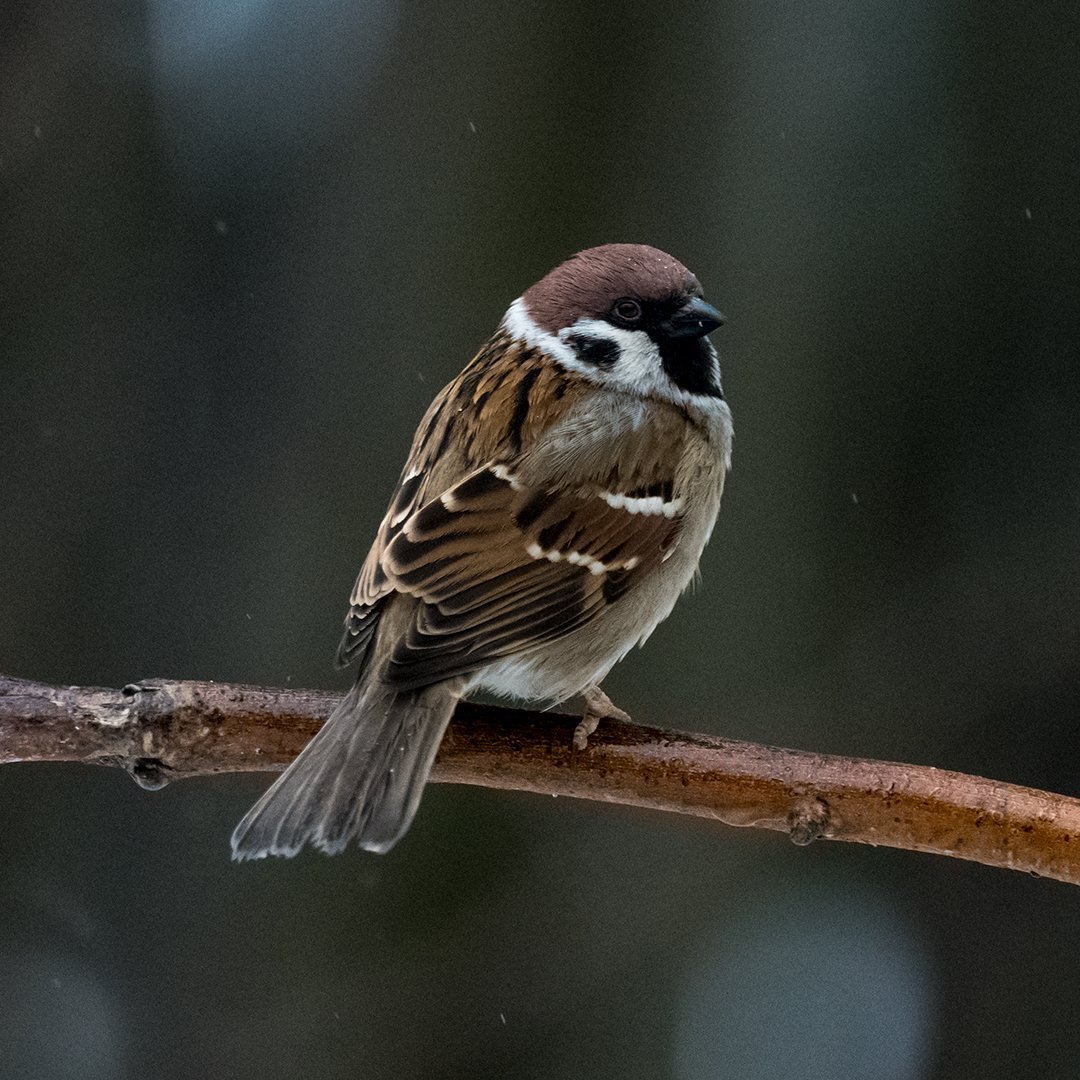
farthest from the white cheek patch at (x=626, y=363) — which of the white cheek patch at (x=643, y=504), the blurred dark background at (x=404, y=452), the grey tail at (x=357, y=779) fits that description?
the blurred dark background at (x=404, y=452)

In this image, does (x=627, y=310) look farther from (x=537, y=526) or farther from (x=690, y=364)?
(x=537, y=526)

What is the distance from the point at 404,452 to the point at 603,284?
1.25m

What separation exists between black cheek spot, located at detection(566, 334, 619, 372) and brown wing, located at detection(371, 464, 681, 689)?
1.02 ft

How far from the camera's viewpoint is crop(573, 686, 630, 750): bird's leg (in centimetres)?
285

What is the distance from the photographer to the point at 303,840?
2521 mm

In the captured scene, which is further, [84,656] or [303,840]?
[84,656]

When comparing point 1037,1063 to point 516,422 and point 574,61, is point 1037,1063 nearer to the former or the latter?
point 516,422

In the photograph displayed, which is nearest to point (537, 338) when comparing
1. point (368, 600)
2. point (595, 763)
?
point (368, 600)

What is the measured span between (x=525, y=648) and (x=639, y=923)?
1.52 m

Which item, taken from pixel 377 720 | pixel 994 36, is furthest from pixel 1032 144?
pixel 377 720

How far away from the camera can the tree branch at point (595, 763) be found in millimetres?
2689

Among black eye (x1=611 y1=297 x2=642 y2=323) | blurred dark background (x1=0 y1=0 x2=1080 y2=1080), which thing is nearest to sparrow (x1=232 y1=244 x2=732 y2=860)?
black eye (x1=611 y1=297 x2=642 y2=323)

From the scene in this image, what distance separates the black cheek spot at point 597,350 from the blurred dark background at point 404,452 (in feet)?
3.67

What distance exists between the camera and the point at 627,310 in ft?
10.5
